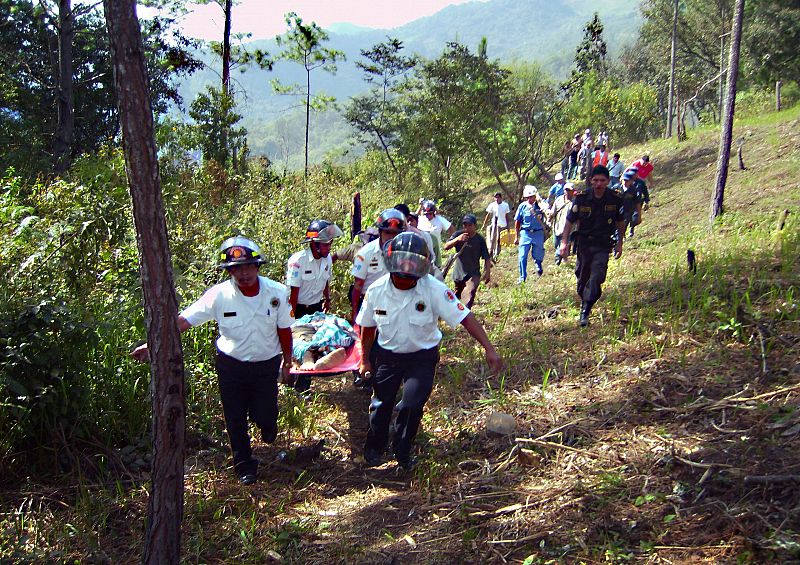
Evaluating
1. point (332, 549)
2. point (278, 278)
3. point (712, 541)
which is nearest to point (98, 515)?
point (332, 549)

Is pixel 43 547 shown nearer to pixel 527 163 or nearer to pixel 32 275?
pixel 32 275

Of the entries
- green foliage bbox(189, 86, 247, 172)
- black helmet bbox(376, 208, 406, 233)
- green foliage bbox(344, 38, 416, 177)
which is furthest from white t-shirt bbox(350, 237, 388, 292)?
green foliage bbox(344, 38, 416, 177)

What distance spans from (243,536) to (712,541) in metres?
2.61

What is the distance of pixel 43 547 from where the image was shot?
366cm

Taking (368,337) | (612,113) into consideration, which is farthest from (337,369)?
(612,113)

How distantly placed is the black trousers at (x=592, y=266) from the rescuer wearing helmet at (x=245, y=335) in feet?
10.8

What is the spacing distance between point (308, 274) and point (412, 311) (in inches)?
92.8

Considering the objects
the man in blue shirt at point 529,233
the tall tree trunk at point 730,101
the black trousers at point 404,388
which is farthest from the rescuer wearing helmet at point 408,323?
the tall tree trunk at point 730,101

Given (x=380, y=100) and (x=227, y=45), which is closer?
(x=227, y=45)

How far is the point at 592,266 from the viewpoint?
20.9 feet

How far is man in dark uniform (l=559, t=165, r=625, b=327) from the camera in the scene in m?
6.23

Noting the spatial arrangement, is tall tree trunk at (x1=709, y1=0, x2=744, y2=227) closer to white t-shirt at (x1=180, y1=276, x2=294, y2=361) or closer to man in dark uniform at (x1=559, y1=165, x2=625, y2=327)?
man in dark uniform at (x1=559, y1=165, x2=625, y2=327)

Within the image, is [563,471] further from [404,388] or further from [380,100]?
[380,100]

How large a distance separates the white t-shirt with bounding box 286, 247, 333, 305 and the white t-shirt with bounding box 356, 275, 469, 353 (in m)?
2.09
